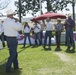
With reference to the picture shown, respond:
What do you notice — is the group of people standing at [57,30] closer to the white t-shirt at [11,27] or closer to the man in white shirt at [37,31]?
the man in white shirt at [37,31]

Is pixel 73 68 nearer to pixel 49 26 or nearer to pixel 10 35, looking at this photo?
pixel 10 35

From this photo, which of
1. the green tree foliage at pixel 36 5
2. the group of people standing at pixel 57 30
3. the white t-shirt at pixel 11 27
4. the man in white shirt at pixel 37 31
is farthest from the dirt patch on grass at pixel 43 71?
the green tree foliage at pixel 36 5

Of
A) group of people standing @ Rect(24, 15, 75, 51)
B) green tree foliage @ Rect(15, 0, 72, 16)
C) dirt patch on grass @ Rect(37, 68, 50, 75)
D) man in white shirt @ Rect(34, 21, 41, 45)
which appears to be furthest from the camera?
green tree foliage @ Rect(15, 0, 72, 16)

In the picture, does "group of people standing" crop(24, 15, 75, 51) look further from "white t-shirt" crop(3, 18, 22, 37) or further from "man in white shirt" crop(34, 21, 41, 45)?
"white t-shirt" crop(3, 18, 22, 37)

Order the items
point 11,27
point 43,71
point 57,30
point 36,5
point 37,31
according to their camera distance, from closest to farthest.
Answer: point 11,27, point 43,71, point 57,30, point 37,31, point 36,5

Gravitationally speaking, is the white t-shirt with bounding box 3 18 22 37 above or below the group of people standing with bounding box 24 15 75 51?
above

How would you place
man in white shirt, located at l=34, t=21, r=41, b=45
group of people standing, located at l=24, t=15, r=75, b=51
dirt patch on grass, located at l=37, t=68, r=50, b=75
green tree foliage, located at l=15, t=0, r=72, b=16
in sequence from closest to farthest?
dirt patch on grass, located at l=37, t=68, r=50, b=75 < group of people standing, located at l=24, t=15, r=75, b=51 < man in white shirt, located at l=34, t=21, r=41, b=45 < green tree foliage, located at l=15, t=0, r=72, b=16

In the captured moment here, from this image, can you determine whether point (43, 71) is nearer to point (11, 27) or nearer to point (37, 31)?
point (11, 27)

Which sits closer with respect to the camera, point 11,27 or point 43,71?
point 11,27

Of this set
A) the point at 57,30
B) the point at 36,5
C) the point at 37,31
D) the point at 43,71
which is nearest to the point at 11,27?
the point at 43,71

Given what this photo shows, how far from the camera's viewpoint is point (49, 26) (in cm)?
1538

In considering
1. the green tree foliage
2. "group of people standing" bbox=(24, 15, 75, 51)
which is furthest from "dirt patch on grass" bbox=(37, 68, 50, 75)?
the green tree foliage

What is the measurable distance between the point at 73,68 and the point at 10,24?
7.79ft

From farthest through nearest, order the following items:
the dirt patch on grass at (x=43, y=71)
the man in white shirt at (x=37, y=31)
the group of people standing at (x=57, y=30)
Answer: the man in white shirt at (x=37, y=31) < the group of people standing at (x=57, y=30) < the dirt patch on grass at (x=43, y=71)
